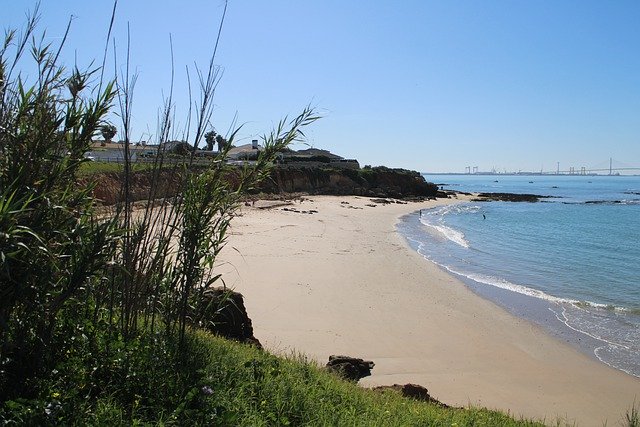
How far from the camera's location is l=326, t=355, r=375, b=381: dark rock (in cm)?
673

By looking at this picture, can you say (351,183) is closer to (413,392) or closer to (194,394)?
(413,392)

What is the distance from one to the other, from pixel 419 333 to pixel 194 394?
7.32 meters

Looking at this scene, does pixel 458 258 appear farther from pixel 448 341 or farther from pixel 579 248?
pixel 448 341

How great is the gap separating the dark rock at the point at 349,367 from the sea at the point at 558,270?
16.0 ft

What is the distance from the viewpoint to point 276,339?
905 cm

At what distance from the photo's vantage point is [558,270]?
62.0 feet

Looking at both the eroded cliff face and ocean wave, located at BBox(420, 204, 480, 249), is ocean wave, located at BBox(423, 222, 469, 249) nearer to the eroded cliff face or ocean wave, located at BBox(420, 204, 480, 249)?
ocean wave, located at BBox(420, 204, 480, 249)

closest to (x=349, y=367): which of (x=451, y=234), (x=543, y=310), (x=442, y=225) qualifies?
(x=543, y=310)

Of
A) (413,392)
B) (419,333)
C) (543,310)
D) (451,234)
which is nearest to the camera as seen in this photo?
(413,392)

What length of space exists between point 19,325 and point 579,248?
25.7 meters

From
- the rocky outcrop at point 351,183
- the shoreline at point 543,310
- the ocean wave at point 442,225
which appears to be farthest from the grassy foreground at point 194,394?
the rocky outcrop at point 351,183

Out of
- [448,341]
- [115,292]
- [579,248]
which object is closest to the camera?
[115,292]

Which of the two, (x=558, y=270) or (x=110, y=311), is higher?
(x=110, y=311)

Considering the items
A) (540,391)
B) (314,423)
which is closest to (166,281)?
(314,423)
